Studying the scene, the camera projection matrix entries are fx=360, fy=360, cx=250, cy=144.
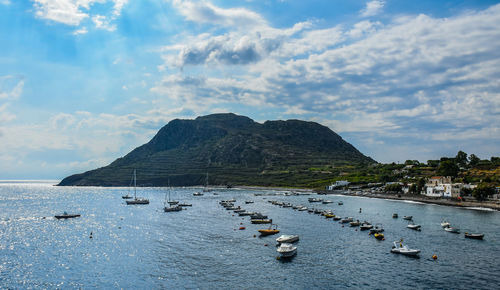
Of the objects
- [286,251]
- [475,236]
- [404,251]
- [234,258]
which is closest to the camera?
[286,251]

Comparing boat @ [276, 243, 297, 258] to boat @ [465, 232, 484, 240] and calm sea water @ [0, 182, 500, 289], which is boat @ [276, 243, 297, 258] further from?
boat @ [465, 232, 484, 240]

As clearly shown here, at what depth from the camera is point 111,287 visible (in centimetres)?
5575

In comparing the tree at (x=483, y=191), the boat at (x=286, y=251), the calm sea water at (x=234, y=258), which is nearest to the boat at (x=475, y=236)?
the calm sea water at (x=234, y=258)

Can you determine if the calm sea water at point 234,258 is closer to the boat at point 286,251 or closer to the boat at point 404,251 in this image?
the boat at point 404,251

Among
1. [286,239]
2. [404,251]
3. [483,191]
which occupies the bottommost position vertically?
[404,251]

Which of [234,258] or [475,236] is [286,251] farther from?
[475,236]

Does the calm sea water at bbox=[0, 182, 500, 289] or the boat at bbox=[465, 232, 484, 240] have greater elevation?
the boat at bbox=[465, 232, 484, 240]

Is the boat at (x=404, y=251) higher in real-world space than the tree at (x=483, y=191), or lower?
lower

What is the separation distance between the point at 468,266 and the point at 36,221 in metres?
137

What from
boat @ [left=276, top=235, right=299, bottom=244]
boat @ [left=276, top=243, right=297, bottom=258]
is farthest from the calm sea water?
boat @ [left=276, top=235, right=299, bottom=244]

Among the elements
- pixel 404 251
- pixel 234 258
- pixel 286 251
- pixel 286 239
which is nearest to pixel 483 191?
pixel 404 251

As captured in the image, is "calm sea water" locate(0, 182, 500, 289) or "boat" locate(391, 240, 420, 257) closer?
"calm sea water" locate(0, 182, 500, 289)

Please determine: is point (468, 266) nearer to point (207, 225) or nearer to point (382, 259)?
point (382, 259)

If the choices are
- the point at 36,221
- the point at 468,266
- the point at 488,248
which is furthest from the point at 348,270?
the point at 36,221
